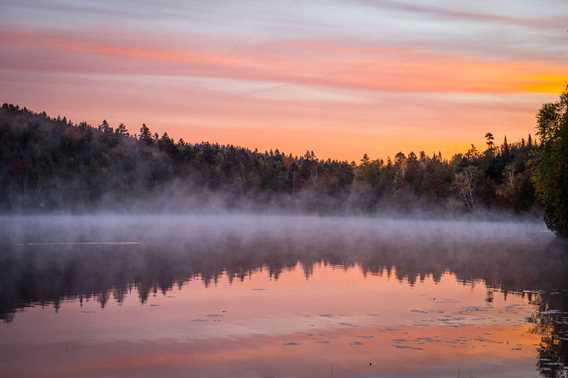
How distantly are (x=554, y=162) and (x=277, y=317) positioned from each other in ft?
182

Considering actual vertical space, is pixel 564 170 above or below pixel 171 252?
above

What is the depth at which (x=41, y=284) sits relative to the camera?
35.2m

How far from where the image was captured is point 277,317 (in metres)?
27.4

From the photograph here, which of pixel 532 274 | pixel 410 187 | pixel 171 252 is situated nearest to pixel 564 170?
pixel 532 274

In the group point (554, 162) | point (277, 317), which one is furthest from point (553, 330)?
point (554, 162)

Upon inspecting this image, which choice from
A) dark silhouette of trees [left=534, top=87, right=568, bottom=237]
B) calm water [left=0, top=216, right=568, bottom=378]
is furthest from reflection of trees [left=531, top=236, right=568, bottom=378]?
dark silhouette of trees [left=534, top=87, right=568, bottom=237]

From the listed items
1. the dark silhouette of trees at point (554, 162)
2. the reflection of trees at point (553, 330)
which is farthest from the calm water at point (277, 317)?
the dark silhouette of trees at point (554, 162)

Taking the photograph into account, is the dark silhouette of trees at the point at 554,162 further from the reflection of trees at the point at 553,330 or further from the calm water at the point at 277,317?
the reflection of trees at the point at 553,330

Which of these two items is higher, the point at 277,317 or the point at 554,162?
the point at 554,162

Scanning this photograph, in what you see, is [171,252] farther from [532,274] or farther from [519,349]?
[519,349]

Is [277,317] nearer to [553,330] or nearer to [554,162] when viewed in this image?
[553,330]

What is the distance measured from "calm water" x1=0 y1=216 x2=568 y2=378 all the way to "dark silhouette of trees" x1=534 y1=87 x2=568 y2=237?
22.6 metres

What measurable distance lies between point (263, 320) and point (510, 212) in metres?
124

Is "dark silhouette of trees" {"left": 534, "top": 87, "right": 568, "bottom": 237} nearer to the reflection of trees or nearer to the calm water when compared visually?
the calm water
